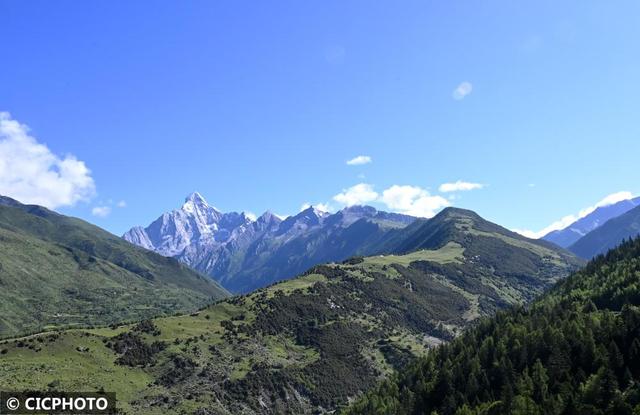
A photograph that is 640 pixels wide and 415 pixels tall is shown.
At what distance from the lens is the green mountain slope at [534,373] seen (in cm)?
10088

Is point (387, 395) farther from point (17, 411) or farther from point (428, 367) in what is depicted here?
point (17, 411)

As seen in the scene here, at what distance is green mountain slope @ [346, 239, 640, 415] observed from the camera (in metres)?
101

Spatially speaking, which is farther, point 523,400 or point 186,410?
point 186,410

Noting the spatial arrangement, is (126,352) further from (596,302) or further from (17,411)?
(596,302)

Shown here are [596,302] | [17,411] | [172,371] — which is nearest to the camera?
[17,411]

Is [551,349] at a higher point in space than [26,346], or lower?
lower

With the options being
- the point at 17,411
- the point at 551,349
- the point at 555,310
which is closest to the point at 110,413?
the point at 17,411

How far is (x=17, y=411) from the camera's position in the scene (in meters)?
112

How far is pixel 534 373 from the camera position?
113875 mm

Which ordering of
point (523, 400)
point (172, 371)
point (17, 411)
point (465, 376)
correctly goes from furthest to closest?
point (172, 371), point (465, 376), point (17, 411), point (523, 400)

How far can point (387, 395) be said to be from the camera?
461ft

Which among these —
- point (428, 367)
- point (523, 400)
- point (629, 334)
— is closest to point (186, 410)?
point (428, 367)

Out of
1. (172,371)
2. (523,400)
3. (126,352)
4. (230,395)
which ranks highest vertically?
(126,352)

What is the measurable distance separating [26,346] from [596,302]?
193 m
